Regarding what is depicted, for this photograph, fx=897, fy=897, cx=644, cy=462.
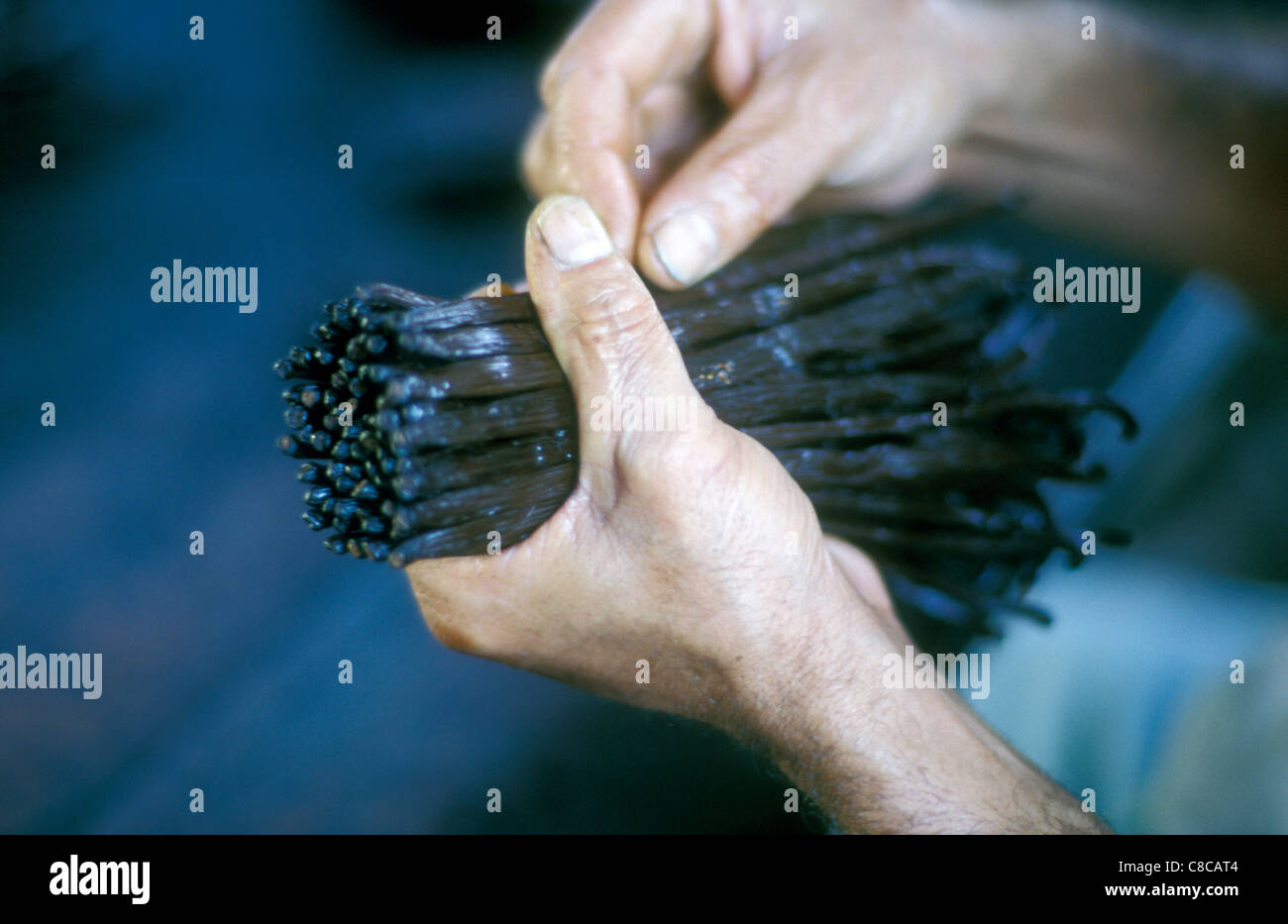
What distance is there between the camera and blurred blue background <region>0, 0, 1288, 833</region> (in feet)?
4.61

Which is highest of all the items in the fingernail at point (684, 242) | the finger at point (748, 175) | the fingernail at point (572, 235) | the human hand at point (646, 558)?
the finger at point (748, 175)

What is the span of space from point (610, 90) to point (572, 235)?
415 mm

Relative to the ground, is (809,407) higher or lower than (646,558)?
higher

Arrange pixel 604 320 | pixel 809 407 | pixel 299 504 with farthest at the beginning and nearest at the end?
pixel 299 504 < pixel 809 407 < pixel 604 320

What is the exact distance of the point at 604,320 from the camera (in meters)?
0.85

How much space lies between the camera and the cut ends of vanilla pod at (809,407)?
826mm

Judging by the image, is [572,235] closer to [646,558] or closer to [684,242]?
[684,242]

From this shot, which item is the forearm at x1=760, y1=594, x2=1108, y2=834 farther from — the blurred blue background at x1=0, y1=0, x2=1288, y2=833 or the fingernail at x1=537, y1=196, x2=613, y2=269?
the fingernail at x1=537, y1=196, x2=613, y2=269

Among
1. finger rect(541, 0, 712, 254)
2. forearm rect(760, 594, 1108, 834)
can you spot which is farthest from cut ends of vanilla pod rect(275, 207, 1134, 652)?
forearm rect(760, 594, 1108, 834)

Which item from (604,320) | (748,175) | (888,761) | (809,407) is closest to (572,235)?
(604,320)

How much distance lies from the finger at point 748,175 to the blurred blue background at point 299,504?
598mm

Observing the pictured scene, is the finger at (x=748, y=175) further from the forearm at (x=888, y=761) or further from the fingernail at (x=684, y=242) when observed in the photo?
the forearm at (x=888, y=761)

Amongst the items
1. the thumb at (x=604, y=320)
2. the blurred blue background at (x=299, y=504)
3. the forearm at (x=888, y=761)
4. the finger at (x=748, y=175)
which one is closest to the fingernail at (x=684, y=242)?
the finger at (x=748, y=175)

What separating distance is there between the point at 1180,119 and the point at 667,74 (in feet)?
3.16
